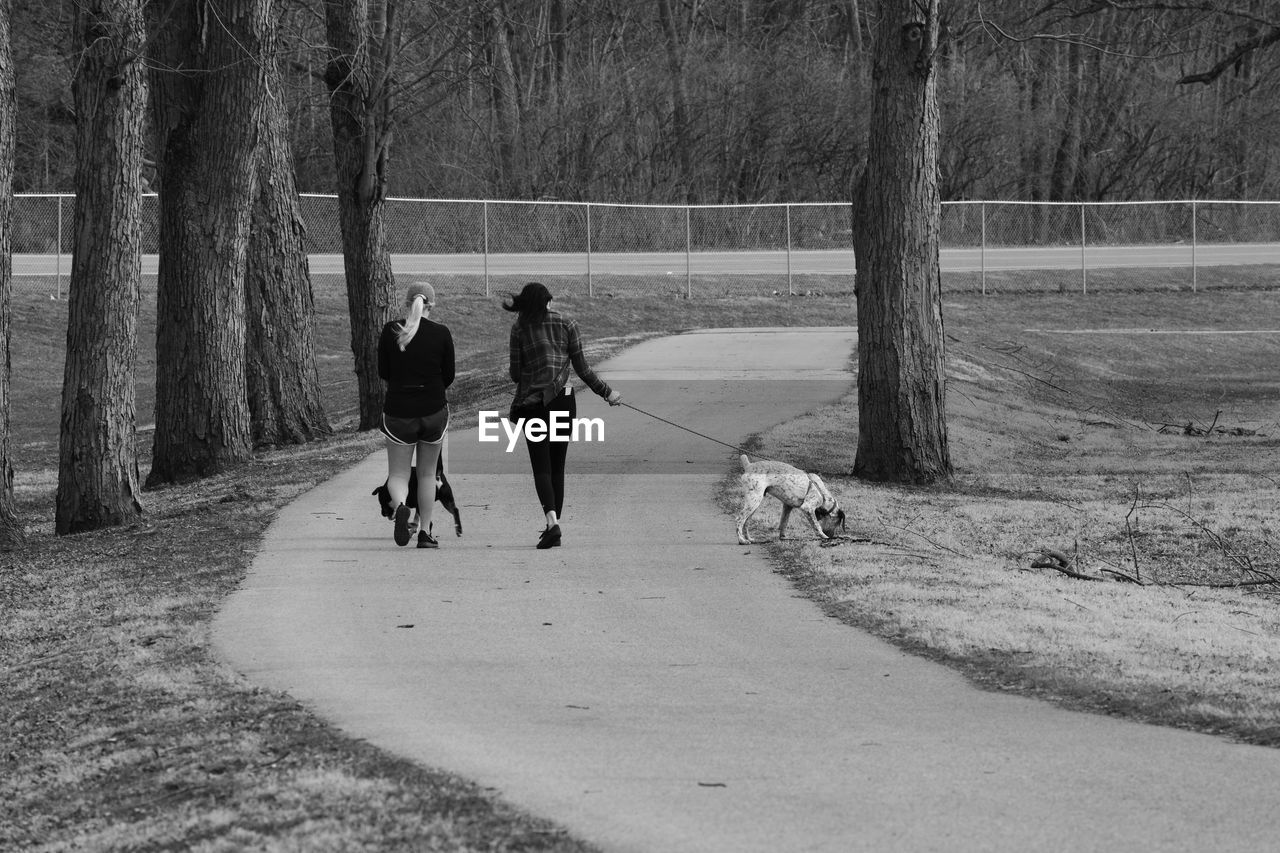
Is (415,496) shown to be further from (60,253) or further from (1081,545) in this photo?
(60,253)

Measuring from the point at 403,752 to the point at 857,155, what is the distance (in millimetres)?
40153

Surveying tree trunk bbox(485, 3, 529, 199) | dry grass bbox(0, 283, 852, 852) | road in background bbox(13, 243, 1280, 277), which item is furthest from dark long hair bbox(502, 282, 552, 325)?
tree trunk bbox(485, 3, 529, 199)

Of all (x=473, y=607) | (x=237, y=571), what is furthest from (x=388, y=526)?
(x=473, y=607)

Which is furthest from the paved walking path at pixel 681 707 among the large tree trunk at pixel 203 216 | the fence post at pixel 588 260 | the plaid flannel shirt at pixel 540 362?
the fence post at pixel 588 260

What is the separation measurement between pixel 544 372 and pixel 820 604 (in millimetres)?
2560

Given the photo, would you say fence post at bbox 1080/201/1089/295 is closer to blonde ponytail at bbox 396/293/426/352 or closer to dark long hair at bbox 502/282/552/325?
dark long hair at bbox 502/282/552/325

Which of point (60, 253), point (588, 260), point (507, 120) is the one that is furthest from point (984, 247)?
point (60, 253)

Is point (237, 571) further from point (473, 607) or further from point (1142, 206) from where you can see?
point (1142, 206)

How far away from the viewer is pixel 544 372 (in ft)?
35.5

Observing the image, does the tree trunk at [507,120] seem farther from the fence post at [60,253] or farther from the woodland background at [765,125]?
the fence post at [60,253]

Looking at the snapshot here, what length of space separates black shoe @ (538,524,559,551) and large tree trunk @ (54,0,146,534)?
455cm

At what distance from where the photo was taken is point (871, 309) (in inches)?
611

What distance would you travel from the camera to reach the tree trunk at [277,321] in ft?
66.1

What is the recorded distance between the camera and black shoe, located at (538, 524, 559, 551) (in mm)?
11117
